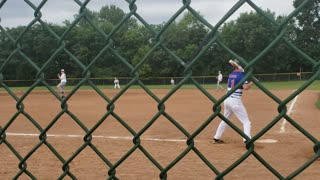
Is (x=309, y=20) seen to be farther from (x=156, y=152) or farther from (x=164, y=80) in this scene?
(x=164, y=80)

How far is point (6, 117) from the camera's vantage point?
14180 millimetres

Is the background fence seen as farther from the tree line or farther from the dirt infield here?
the dirt infield

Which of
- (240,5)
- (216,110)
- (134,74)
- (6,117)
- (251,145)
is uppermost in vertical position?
(240,5)

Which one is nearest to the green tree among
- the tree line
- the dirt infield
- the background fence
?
the tree line

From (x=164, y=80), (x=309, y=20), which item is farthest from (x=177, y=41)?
(x=164, y=80)

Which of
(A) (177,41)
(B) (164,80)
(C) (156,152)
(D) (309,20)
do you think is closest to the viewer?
(D) (309,20)

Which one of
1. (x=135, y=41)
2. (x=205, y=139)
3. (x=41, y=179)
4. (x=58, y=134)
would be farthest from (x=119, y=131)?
(x=135, y=41)

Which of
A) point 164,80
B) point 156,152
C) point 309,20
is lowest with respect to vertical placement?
point 156,152

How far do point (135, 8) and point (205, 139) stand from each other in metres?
7.35

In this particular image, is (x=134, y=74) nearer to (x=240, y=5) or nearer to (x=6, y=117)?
(x=240, y=5)

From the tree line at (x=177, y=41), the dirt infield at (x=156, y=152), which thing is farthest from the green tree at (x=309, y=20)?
the dirt infield at (x=156, y=152)

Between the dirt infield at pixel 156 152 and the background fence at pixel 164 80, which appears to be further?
the background fence at pixel 164 80

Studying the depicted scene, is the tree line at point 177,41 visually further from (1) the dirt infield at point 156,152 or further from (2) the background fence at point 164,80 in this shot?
(2) the background fence at point 164,80

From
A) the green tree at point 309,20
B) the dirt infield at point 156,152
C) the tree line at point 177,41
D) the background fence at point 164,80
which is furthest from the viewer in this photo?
the background fence at point 164,80
